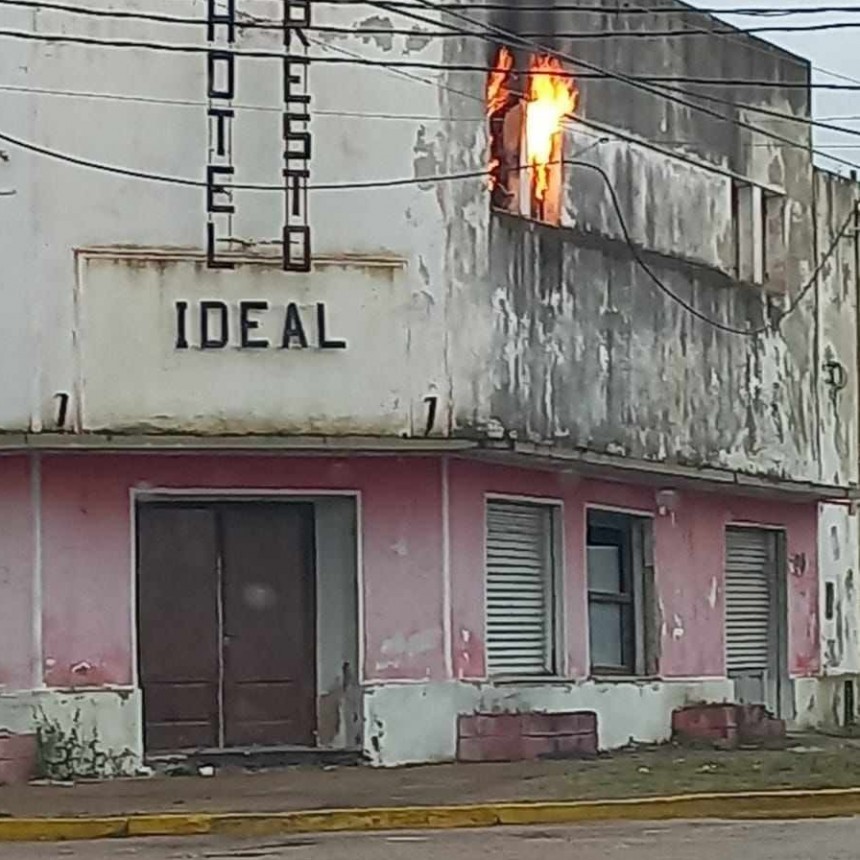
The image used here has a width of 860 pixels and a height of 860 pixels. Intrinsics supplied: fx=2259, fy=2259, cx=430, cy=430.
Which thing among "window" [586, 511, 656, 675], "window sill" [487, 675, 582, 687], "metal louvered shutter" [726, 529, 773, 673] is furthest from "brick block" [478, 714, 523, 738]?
"metal louvered shutter" [726, 529, 773, 673]

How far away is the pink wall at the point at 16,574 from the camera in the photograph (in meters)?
19.6

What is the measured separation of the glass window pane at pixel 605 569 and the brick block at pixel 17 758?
6577 mm

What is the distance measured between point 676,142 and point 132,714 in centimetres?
879

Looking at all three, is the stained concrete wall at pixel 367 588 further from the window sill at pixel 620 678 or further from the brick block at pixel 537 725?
the brick block at pixel 537 725

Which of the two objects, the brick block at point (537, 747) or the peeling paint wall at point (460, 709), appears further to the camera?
the brick block at point (537, 747)

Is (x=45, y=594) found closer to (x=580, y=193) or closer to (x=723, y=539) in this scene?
(x=580, y=193)

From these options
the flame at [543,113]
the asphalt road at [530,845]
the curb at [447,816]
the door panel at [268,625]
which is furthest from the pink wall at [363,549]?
the asphalt road at [530,845]

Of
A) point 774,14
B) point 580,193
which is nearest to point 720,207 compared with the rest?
point 580,193

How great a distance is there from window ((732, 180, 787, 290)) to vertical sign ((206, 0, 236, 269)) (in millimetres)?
7481

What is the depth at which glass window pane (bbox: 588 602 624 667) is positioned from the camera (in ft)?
76.7

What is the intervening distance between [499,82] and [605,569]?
17.7 feet

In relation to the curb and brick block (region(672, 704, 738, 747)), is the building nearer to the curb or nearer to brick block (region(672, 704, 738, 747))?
brick block (region(672, 704, 738, 747))

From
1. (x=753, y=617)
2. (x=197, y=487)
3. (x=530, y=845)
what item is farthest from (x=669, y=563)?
(x=530, y=845)

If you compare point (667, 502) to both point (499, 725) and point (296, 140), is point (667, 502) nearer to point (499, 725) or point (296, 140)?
point (499, 725)
